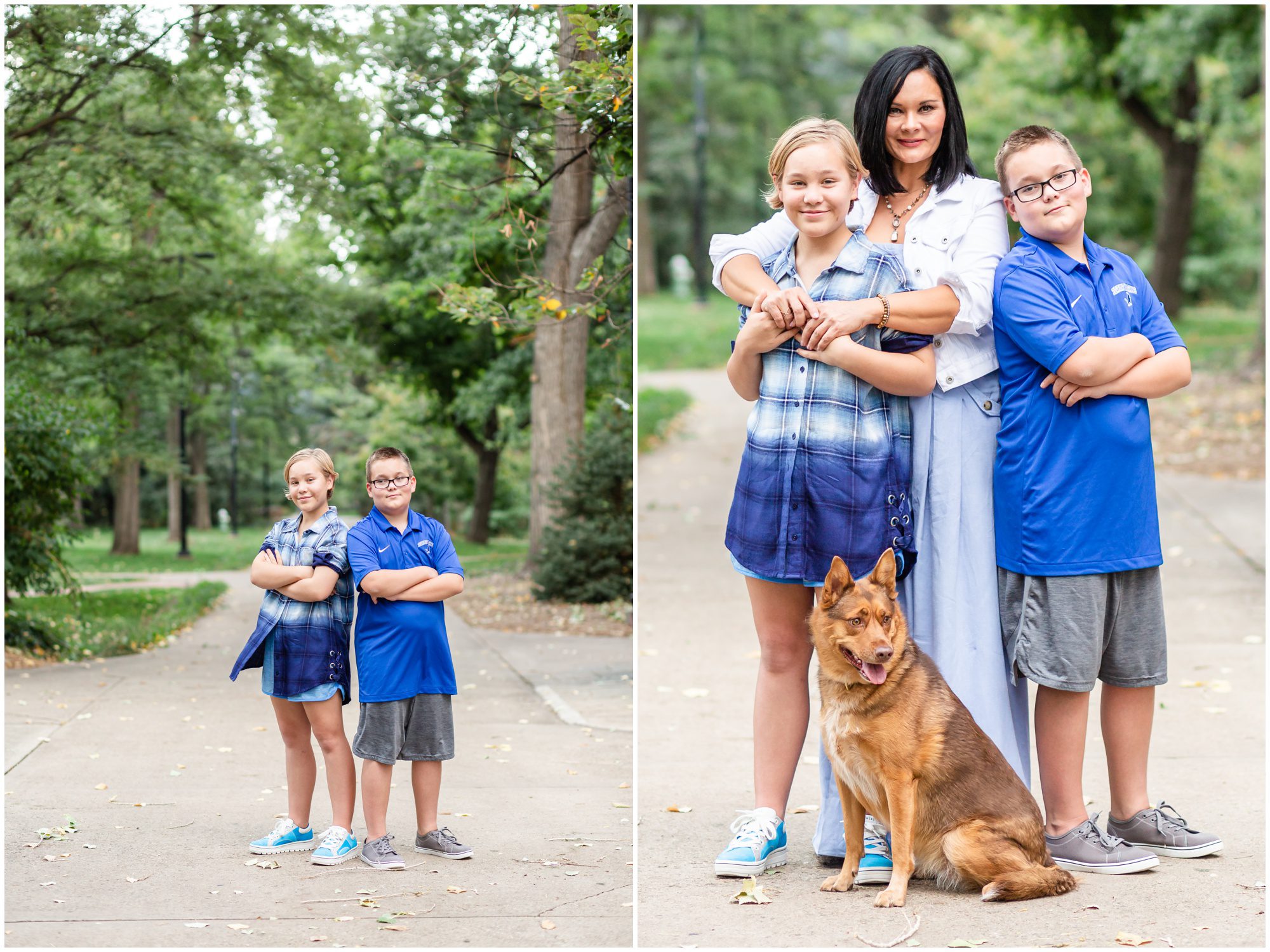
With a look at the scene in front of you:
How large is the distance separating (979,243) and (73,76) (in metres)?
8.69

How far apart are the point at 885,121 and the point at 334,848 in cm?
303

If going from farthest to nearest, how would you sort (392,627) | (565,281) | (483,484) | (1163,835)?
(483,484)
(565,281)
(392,627)
(1163,835)

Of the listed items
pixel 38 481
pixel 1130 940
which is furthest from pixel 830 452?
pixel 38 481

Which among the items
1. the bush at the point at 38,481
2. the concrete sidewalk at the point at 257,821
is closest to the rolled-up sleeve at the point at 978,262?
the concrete sidewalk at the point at 257,821

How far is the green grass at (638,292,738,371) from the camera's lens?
75.9 ft

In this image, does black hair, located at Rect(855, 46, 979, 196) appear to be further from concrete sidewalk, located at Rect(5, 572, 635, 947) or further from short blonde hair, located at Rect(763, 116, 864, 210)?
concrete sidewalk, located at Rect(5, 572, 635, 947)

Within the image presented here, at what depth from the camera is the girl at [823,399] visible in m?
3.55

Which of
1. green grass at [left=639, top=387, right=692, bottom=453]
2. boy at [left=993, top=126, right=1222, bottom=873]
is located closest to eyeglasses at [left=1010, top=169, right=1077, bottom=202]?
boy at [left=993, top=126, right=1222, bottom=873]

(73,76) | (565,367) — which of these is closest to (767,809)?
(73,76)

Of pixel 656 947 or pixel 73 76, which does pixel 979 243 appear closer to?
pixel 656 947

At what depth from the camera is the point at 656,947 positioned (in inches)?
132

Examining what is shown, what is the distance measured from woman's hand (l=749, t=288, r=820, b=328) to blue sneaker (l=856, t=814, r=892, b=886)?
5.34 ft

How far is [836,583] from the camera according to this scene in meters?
3.46

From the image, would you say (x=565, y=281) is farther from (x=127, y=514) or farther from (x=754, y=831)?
(x=127, y=514)
